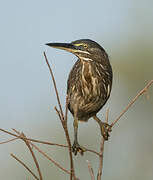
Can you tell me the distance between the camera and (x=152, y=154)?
13.4 metres

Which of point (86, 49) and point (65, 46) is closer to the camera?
point (65, 46)

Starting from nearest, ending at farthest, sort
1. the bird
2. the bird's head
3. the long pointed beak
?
the long pointed beak
the bird's head
the bird

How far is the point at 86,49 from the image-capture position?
5.10 m

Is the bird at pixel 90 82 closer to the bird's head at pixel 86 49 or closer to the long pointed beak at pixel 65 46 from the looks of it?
the bird's head at pixel 86 49

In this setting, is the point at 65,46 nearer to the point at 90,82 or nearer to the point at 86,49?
the point at 86,49

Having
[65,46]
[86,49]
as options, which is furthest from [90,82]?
[65,46]

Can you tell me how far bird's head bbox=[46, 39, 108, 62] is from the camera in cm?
494

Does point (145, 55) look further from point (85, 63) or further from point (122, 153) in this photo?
point (85, 63)

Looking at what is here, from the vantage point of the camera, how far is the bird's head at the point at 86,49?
194 inches

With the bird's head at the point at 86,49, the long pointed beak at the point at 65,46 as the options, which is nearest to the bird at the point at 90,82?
the bird's head at the point at 86,49

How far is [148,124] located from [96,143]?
7.98 ft

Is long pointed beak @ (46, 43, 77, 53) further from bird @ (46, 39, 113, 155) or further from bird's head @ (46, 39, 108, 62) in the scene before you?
bird @ (46, 39, 113, 155)

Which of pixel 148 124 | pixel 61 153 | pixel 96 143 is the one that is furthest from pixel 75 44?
pixel 148 124

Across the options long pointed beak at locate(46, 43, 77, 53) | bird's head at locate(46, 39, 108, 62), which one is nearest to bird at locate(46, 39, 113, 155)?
bird's head at locate(46, 39, 108, 62)
